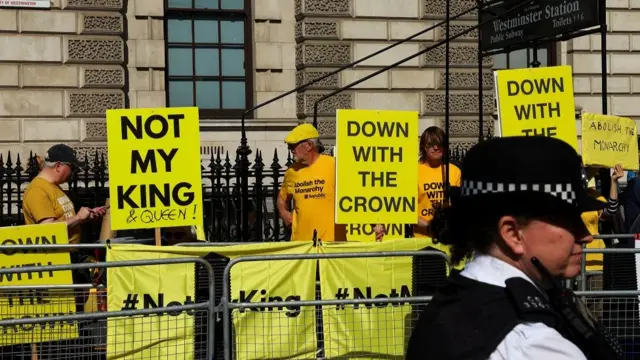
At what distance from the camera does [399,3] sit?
1598 centimetres

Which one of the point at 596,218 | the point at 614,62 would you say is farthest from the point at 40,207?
the point at 614,62

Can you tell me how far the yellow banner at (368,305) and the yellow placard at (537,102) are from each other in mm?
1724

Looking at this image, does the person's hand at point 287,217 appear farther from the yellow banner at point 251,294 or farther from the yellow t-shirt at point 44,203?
the yellow t-shirt at point 44,203

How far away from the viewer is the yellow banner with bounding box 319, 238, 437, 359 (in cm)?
661

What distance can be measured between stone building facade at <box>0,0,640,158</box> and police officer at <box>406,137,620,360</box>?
1298cm

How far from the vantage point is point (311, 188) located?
8.53 meters

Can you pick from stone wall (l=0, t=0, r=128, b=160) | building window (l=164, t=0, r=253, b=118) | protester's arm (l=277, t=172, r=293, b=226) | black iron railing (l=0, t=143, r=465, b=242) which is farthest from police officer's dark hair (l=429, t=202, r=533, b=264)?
building window (l=164, t=0, r=253, b=118)

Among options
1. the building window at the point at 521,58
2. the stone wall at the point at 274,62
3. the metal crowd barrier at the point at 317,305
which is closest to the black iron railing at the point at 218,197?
the stone wall at the point at 274,62

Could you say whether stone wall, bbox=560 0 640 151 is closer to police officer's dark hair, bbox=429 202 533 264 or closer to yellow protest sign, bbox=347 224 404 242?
yellow protest sign, bbox=347 224 404 242

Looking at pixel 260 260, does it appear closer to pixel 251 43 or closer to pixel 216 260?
pixel 216 260

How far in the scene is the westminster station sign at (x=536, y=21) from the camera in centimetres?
899

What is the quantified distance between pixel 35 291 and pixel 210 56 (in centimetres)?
931

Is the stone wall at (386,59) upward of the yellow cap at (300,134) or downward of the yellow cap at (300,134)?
upward

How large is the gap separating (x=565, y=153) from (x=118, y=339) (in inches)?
183
